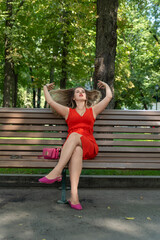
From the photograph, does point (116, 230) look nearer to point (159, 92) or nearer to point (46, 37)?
point (46, 37)

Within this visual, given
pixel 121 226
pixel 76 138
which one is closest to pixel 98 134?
pixel 76 138

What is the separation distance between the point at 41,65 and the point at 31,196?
13523 millimetres

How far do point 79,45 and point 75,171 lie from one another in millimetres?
9582

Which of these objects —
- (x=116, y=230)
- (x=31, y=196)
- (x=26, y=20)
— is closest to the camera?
(x=116, y=230)

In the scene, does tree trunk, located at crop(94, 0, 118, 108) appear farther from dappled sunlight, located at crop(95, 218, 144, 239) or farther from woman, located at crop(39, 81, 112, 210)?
dappled sunlight, located at crop(95, 218, 144, 239)

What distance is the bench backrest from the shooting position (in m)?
4.81

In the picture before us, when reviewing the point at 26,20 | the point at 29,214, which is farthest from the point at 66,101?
the point at 26,20

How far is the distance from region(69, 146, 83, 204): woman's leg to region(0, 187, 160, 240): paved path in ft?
0.58

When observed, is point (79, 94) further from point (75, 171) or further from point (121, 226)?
point (121, 226)

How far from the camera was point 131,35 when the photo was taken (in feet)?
89.6

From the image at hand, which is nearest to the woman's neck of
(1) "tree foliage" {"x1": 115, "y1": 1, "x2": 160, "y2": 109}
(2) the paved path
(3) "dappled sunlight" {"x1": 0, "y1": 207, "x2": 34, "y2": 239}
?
(2) the paved path

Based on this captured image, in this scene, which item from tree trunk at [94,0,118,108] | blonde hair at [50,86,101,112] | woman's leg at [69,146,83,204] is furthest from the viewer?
tree trunk at [94,0,118,108]

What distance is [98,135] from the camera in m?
4.96

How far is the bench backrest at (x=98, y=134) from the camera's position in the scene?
481 cm
